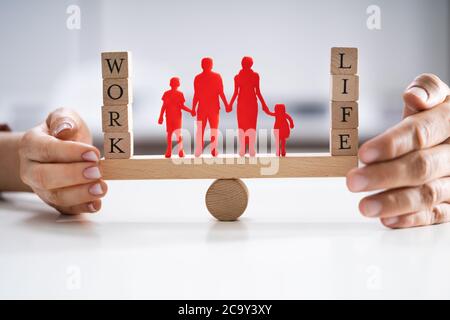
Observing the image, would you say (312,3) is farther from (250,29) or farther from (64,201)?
(64,201)

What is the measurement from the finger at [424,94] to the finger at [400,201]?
17 cm

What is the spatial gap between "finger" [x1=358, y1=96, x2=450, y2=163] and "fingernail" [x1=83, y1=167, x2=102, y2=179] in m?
0.60

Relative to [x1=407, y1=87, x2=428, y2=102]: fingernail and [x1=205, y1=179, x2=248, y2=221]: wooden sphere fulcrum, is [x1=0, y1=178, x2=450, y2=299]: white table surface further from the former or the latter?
[x1=407, y1=87, x2=428, y2=102]: fingernail

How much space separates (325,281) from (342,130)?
0.57 m

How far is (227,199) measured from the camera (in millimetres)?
1241

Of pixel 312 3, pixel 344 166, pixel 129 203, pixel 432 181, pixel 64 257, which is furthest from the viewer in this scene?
pixel 312 3

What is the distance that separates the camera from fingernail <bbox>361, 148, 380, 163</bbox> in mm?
1062

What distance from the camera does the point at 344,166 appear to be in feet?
4.15

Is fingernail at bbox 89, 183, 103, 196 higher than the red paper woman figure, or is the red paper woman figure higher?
the red paper woman figure

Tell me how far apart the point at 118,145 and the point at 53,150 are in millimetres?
152

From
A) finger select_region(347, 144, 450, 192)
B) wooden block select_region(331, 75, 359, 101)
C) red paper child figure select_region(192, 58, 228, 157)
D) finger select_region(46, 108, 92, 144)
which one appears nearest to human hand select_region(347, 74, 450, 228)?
finger select_region(347, 144, 450, 192)

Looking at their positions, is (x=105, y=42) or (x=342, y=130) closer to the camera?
(x=342, y=130)

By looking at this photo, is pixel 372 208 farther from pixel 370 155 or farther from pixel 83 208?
pixel 83 208

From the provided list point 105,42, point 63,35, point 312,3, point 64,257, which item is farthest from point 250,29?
point 64,257
